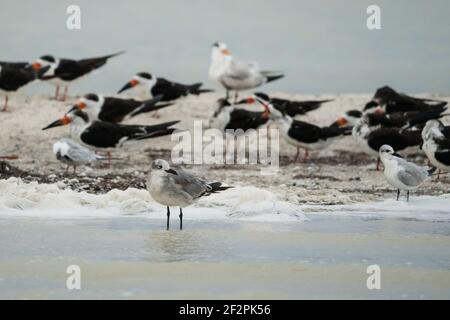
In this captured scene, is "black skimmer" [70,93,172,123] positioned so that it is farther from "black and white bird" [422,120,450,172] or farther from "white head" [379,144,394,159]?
"white head" [379,144,394,159]

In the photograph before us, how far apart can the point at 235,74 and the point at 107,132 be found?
13.7ft

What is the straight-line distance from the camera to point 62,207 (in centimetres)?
827

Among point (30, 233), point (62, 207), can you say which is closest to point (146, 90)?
point (62, 207)

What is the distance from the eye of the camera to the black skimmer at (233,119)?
1354 centimetres

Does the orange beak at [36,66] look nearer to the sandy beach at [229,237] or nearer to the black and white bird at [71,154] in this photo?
the sandy beach at [229,237]

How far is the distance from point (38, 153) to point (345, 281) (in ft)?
23.5

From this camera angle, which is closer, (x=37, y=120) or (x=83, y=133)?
(x=83, y=133)

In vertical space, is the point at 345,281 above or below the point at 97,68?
below

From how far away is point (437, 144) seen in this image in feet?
34.3

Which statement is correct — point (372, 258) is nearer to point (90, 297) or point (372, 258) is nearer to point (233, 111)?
point (90, 297)

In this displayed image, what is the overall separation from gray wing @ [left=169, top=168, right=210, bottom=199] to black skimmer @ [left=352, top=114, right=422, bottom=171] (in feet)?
14.1

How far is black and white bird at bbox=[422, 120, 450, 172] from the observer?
10.3m

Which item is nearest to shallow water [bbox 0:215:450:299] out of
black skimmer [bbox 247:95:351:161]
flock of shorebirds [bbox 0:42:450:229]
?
flock of shorebirds [bbox 0:42:450:229]

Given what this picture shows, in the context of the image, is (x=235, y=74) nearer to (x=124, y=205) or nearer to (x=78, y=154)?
(x=78, y=154)
